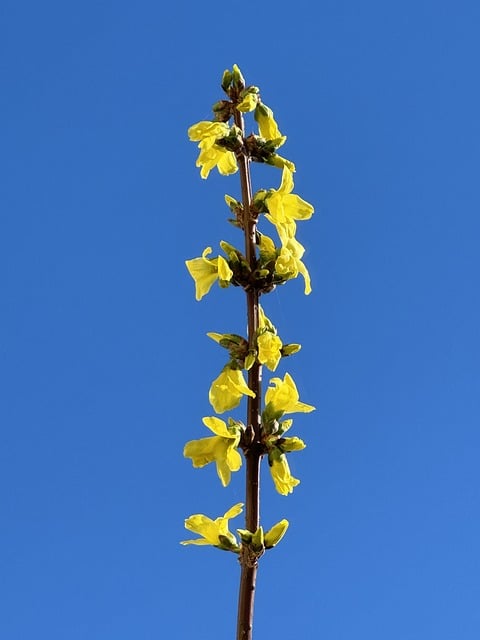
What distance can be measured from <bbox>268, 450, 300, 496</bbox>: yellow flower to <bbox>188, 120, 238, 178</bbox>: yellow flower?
1.21 metres

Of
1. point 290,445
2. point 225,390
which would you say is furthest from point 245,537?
point 225,390

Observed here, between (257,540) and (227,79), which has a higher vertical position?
(227,79)

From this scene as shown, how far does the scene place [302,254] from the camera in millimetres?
3080

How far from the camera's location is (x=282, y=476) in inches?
106

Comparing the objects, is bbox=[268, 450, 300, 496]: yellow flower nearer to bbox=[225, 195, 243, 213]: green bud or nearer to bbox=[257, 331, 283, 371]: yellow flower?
bbox=[257, 331, 283, 371]: yellow flower

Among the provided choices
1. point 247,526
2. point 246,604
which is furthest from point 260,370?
point 246,604

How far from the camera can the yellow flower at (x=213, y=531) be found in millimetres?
2645

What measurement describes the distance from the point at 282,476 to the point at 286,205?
106 cm

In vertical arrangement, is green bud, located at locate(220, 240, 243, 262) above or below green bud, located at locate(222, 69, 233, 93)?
below

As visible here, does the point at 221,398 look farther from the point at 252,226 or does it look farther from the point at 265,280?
the point at 252,226

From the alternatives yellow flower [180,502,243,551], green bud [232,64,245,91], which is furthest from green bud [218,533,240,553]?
green bud [232,64,245,91]

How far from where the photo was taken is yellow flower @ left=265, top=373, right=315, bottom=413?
279 cm

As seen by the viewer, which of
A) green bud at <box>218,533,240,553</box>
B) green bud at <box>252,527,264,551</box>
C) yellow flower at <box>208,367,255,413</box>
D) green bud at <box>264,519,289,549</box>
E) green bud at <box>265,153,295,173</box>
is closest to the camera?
green bud at <box>252,527,264,551</box>

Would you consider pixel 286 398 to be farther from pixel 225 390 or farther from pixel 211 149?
pixel 211 149
